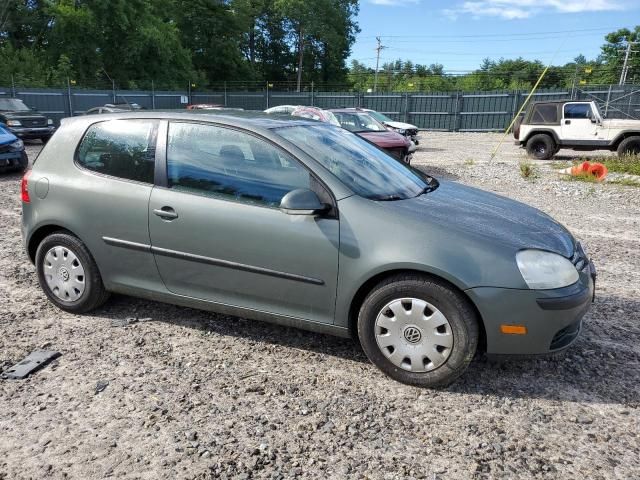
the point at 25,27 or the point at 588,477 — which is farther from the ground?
the point at 25,27

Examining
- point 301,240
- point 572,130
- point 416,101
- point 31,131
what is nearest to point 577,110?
point 572,130

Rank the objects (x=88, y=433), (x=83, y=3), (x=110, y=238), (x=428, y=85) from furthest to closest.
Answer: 1. (x=428, y=85)
2. (x=83, y=3)
3. (x=110, y=238)
4. (x=88, y=433)

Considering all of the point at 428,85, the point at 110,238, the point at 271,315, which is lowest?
the point at 271,315

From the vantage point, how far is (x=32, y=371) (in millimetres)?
3279

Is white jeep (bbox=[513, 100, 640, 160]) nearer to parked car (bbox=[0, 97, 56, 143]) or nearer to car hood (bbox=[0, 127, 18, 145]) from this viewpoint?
car hood (bbox=[0, 127, 18, 145])

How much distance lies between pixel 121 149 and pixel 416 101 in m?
27.9

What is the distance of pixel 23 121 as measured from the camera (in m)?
18.0

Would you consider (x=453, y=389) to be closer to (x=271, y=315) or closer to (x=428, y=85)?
(x=271, y=315)

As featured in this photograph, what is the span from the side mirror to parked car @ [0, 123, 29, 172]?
10.1m

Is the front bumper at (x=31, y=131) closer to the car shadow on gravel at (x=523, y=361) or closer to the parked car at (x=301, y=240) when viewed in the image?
the parked car at (x=301, y=240)

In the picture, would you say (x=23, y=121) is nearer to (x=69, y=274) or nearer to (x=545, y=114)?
(x=69, y=274)

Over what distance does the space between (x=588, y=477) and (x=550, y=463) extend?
0.55ft

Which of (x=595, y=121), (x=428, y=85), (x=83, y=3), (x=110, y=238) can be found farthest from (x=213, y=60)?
(x=110, y=238)

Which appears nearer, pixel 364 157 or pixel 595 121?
pixel 364 157
